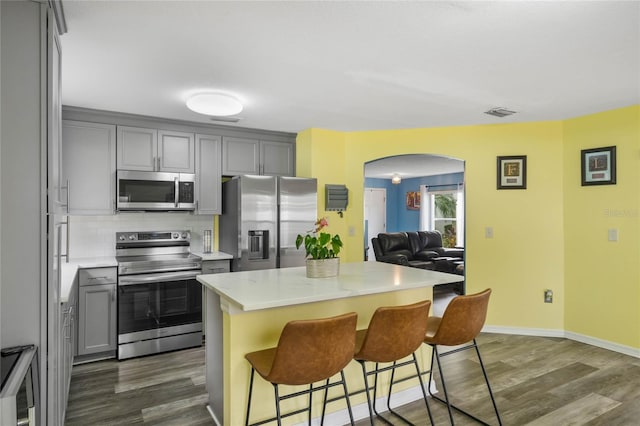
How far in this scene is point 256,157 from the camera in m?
4.55

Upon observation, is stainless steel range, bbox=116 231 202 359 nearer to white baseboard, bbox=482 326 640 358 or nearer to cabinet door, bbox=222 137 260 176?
cabinet door, bbox=222 137 260 176

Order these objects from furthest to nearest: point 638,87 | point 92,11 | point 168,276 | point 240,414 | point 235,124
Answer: point 235,124 → point 168,276 → point 638,87 → point 240,414 → point 92,11

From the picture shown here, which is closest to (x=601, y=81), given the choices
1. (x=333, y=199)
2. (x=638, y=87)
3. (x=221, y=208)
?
(x=638, y=87)

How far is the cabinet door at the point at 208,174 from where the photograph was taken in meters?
4.24

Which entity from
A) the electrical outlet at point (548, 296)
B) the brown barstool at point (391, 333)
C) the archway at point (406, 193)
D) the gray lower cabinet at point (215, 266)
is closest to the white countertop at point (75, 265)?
the gray lower cabinet at point (215, 266)

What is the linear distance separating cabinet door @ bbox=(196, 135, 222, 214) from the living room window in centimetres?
629

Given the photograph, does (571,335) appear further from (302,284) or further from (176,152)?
(176,152)

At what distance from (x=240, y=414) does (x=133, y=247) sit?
2562 millimetres

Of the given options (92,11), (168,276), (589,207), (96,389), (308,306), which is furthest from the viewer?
(589,207)

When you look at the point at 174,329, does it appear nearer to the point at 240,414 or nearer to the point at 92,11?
the point at 240,414

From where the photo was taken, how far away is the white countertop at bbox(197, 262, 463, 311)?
6.57 ft

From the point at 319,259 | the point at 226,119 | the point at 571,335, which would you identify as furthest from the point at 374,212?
the point at 319,259

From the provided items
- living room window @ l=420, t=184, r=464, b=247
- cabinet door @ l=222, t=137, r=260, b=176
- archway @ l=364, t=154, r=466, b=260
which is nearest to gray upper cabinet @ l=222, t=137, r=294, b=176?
cabinet door @ l=222, t=137, r=260, b=176

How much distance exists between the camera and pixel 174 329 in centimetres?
375
